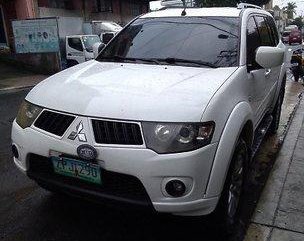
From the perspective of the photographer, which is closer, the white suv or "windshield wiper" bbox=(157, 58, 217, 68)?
the white suv

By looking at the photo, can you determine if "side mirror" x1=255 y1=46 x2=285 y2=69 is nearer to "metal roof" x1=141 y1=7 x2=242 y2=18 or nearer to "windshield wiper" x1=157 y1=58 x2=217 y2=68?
"windshield wiper" x1=157 y1=58 x2=217 y2=68

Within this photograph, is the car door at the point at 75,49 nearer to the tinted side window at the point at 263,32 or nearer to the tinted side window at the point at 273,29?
the tinted side window at the point at 273,29

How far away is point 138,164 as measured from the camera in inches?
101

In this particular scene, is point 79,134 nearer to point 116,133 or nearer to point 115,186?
point 116,133

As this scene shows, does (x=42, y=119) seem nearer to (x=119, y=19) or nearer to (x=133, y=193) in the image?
(x=133, y=193)

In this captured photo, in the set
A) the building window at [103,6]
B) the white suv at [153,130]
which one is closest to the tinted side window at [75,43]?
the building window at [103,6]

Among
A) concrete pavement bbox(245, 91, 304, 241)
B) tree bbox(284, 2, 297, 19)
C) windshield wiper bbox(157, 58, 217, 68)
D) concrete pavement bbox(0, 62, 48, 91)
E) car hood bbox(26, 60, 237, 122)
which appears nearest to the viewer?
car hood bbox(26, 60, 237, 122)

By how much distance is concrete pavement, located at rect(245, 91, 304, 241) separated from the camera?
3291 mm

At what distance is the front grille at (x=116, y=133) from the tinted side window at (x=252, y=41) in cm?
157

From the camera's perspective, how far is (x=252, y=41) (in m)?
4.06

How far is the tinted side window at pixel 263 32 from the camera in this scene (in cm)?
462

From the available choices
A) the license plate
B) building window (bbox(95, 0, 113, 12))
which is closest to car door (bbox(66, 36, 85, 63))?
building window (bbox(95, 0, 113, 12))

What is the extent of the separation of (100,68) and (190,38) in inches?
36.6

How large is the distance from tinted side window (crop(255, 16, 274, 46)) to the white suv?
0.96 m
